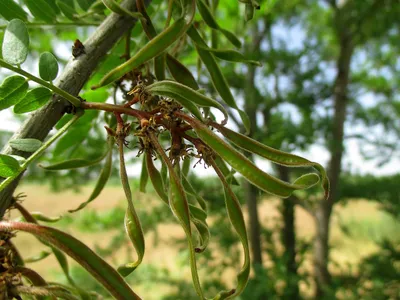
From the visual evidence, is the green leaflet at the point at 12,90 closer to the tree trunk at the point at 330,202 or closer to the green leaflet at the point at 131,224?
the green leaflet at the point at 131,224

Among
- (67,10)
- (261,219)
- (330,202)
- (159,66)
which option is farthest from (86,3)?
(261,219)

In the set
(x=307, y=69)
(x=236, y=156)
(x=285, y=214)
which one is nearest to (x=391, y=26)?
(x=307, y=69)

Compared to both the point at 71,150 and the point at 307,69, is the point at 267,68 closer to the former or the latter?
the point at 307,69

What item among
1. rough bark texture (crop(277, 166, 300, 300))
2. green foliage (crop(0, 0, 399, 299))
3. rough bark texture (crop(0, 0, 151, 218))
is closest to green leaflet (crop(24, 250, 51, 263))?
green foliage (crop(0, 0, 399, 299))

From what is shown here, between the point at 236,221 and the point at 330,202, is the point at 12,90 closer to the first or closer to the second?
the point at 236,221

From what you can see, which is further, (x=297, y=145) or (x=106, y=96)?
(x=297, y=145)

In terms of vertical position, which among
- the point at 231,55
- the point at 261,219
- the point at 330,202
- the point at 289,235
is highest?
the point at 261,219
